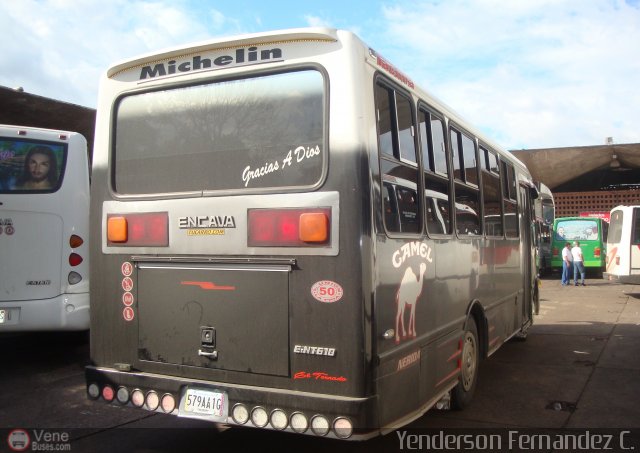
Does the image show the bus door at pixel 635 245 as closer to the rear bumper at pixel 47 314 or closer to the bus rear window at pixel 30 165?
the rear bumper at pixel 47 314

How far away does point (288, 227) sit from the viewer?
360cm

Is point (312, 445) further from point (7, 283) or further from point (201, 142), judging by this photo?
point (7, 283)

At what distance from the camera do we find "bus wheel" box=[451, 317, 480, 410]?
5285mm

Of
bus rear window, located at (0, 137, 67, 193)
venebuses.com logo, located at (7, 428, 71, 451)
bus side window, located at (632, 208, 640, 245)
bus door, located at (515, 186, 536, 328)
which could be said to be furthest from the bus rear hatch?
bus side window, located at (632, 208, 640, 245)

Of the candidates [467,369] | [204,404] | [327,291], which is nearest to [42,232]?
[204,404]

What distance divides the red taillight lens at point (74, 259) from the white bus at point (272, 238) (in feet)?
9.09

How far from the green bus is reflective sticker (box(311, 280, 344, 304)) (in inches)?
750

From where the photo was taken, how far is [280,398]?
11.6ft

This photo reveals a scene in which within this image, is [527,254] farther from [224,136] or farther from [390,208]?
[224,136]

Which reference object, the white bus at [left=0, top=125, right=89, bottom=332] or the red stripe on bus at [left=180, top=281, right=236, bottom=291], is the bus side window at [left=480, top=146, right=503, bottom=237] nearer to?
the red stripe on bus at [left=180, top=281, right=236, bottom=291]

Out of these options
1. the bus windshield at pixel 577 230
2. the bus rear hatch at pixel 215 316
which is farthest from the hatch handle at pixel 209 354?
the bus windshield at pixel 577 230

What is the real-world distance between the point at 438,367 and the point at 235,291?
5.74 feet

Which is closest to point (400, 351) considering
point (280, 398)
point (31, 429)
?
point (280, 398)

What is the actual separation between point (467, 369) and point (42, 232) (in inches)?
194
